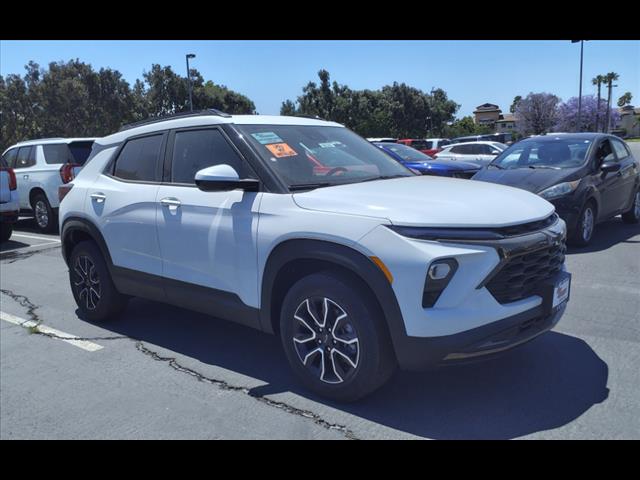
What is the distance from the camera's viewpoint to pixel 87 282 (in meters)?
5.15

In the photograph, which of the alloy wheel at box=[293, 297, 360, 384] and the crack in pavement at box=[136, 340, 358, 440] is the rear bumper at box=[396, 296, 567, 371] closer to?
the alloy wheel at box=[293, 297, 360, 384]

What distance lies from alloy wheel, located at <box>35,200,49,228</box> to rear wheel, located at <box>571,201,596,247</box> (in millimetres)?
9813

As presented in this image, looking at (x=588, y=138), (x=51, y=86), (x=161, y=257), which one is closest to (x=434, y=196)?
(x=161, y=257)

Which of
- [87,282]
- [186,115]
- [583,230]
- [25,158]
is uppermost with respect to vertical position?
[186,115]

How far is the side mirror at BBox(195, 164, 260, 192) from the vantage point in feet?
11.6

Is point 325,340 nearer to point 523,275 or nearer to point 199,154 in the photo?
point 523,275

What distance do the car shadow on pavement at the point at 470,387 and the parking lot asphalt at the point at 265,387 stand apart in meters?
0.01

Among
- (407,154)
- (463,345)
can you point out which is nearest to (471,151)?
(407,154)

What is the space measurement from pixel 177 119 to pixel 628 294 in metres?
4.52

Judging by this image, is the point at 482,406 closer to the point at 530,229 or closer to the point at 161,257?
the point at 530,229

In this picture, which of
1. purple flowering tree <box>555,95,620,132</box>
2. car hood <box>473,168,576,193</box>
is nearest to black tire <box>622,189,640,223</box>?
car hood <box>473,168,576,193</box>

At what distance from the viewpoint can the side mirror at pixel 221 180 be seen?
3.54 metres

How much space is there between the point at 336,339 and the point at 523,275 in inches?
44.7

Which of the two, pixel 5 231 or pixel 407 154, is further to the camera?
pixel 407 154
